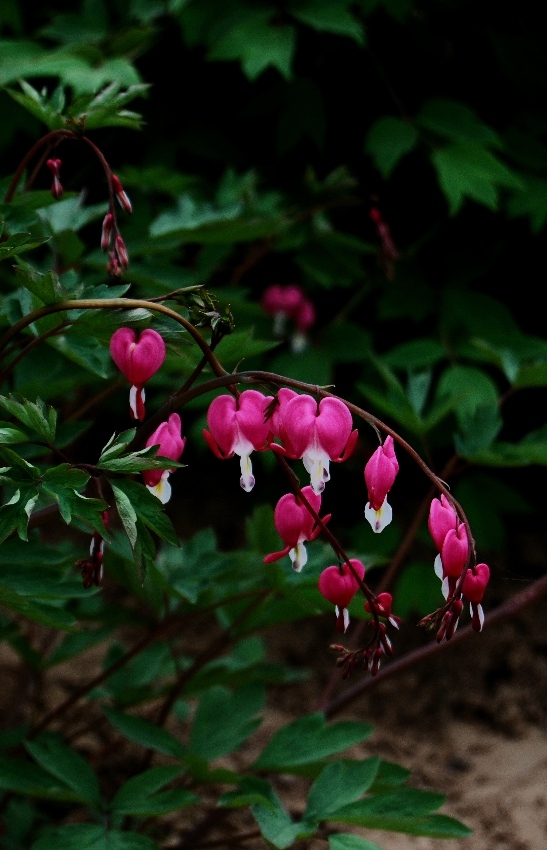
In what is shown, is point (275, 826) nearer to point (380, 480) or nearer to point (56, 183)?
point (380, 480)

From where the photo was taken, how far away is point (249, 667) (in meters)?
1.75

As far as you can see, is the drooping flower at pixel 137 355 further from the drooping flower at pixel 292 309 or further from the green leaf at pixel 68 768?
the drooping flower at pixel 292 309

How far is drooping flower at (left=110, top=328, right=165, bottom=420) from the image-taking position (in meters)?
0.97

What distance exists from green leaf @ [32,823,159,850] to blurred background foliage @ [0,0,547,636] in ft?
2.84

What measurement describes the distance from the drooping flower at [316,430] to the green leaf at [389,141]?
1.28 m

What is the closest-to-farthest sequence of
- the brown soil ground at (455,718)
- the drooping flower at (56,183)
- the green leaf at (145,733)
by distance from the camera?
the drooping flower at (56,183), the green leaf at (145,733), the brown soil ground at (455,718)

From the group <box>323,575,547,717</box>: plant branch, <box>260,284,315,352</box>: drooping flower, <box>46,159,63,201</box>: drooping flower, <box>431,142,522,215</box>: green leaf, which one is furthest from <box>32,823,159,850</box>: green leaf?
<box>431,142,522,215</box>: green leaf

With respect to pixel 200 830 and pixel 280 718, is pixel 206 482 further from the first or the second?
pixel 200 830

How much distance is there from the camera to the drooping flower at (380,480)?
0.92 meters

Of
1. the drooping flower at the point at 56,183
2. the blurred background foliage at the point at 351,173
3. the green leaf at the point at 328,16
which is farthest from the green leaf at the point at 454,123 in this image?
the drooping flower at the point at 56,183

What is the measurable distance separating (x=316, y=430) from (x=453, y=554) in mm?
181

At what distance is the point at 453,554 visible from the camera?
3.00ft

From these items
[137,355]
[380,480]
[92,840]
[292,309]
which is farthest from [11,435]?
[292,309]

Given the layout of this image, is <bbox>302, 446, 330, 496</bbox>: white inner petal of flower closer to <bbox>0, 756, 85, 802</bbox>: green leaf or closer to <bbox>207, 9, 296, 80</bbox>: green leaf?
<bbox>0, 756, 85, 802</bbox>: green leaf
